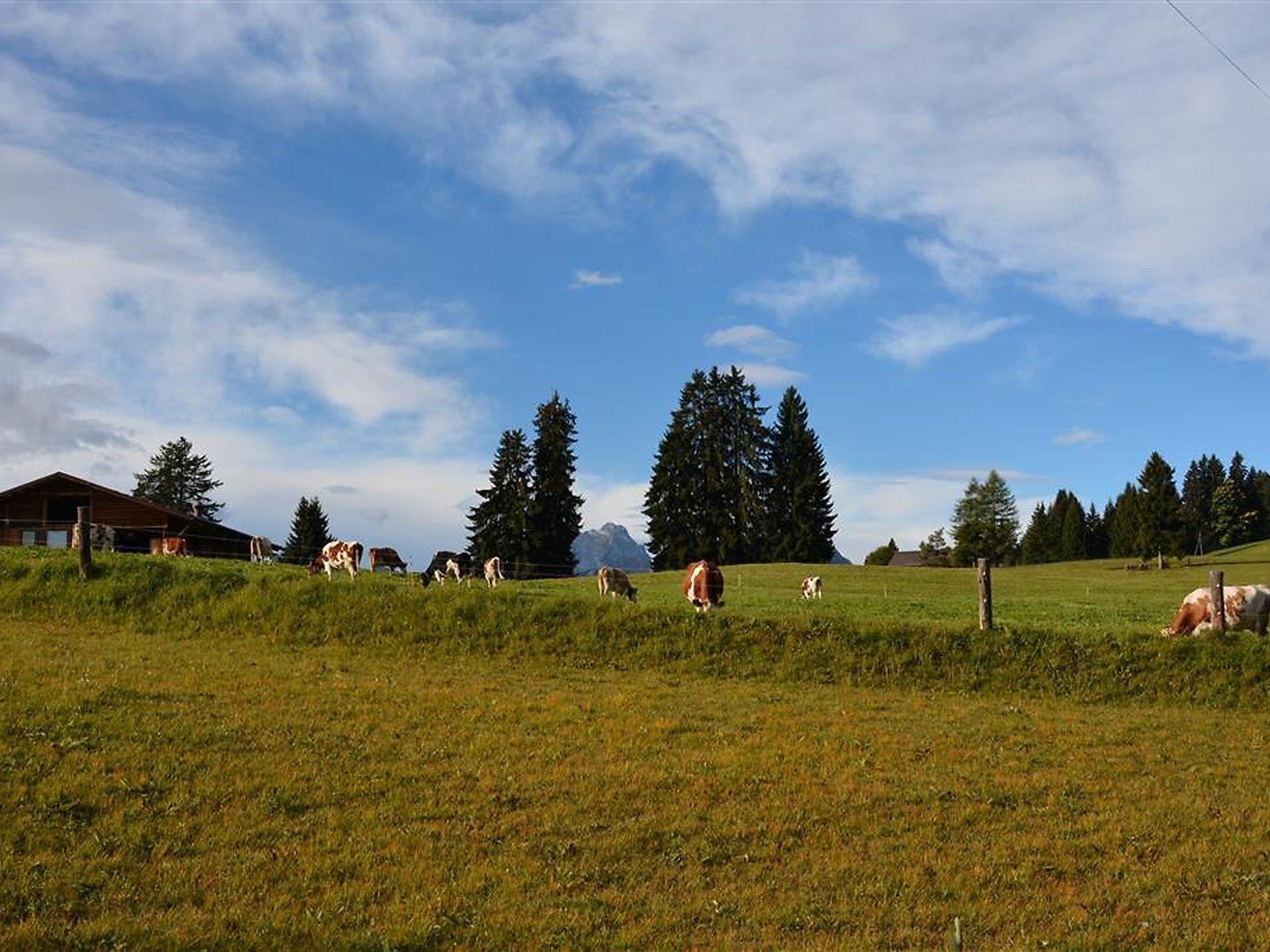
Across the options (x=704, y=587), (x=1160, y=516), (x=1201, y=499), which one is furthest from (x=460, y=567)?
(x=1201, y=499)

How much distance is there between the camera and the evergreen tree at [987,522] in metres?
113

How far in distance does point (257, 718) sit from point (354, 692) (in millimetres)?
2824

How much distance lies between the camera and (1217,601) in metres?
24.3

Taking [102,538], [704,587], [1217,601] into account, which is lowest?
[1217,601]

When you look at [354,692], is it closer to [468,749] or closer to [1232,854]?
[468,749]

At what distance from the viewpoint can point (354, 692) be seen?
17375mm

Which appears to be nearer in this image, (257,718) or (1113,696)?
(257,718)

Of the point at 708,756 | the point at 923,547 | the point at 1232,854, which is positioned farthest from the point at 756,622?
the point at 923,547

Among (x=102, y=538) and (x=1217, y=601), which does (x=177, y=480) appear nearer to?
(x=102, y=538)

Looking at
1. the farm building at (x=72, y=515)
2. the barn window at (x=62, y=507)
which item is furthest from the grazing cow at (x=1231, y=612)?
the barn window at (x=62, y=507)

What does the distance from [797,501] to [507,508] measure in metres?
29.0

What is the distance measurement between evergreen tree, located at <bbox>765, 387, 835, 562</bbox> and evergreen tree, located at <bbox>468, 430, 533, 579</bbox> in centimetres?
2443

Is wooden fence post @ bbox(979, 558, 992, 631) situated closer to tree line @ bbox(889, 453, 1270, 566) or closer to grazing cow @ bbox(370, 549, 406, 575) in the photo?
grazing cow @ bbox(370, 549, 406, 575)

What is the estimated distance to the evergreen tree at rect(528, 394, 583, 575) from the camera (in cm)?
7831
